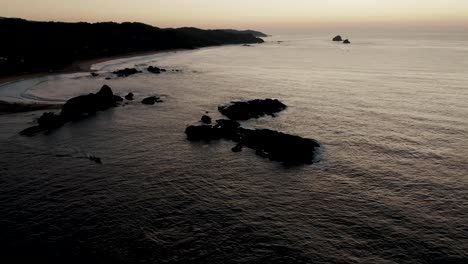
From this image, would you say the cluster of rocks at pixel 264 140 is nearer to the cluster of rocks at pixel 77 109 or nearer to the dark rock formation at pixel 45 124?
the dark rock formation at pixel 45 124

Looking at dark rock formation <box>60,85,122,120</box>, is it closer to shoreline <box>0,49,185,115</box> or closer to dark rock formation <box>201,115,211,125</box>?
shoreline <box>0,49,185,115</box>

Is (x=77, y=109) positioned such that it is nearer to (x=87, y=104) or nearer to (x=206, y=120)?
(x=87, y=104)

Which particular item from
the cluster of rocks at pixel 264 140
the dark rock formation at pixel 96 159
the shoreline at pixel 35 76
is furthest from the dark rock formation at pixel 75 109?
the cluster of rocks at pixel 264 140

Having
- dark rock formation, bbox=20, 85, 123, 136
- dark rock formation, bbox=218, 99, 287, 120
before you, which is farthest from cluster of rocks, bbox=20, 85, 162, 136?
dark rock formation, bbox=218, 99, 287, 120

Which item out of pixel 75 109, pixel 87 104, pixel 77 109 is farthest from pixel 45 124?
pixel 87 104

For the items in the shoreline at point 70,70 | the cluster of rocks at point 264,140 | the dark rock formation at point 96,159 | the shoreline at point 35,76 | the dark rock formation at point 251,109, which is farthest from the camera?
the shoreline at point 70,70


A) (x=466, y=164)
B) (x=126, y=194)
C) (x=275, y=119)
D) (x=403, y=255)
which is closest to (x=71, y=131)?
(x=126, y=194)

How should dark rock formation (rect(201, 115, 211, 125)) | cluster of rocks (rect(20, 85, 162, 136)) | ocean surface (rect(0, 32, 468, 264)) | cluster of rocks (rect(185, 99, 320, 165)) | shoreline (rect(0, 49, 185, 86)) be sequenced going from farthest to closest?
1. shoreline (rect(0, 49, 185, 86))
2. dark rock formation (rect(201, 115, 211, 125))
3. cluster of rocks (rect(20, 85, 162, 136))
4. cluster of rocks (rect(185, 99, 320, 165))
5. ocean surface (rect(0, 32, 468, 264))
